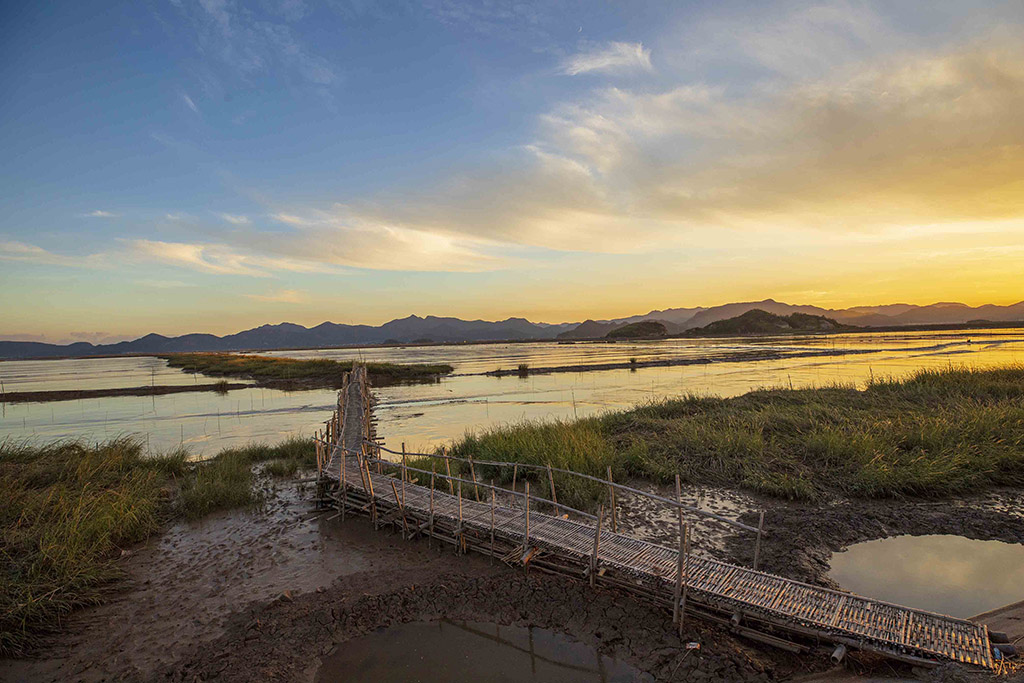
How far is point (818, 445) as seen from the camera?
38.9 feet

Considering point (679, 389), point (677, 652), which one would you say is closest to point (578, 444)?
point (677, 652)

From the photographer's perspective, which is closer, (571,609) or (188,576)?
(571,609)

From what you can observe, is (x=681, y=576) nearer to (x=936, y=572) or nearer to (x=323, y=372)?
(x=936, y=572)

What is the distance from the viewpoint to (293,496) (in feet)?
39.3

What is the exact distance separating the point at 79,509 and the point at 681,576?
9.70m

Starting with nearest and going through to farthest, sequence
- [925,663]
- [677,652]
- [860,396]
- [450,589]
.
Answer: [925,663], [677,652], [450,589], [860,396]

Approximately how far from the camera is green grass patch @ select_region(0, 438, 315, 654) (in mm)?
6758

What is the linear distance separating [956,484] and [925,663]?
288 inches

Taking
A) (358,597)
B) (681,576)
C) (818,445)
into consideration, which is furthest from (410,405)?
(681,576)

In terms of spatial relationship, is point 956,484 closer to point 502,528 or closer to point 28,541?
point 502,528

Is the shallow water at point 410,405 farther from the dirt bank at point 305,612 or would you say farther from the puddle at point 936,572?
the puddle at point 936,572

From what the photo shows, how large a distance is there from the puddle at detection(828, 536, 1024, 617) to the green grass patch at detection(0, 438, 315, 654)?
35.6 ft

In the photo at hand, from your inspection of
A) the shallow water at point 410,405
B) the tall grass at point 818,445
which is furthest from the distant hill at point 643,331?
the tall grass at point 818,445

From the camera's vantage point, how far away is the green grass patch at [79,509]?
6758 mm
